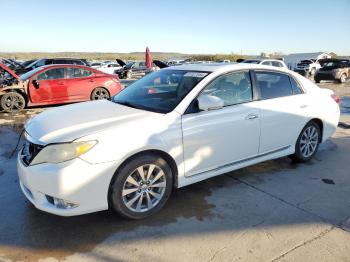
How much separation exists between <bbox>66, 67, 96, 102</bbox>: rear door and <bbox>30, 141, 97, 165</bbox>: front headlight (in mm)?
7992

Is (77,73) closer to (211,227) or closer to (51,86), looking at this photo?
(51,86)

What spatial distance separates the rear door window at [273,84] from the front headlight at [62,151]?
97.9 inches

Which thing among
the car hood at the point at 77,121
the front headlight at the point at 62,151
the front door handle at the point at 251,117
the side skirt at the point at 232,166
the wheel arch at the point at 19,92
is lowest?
the side skirt at the point at 232,166

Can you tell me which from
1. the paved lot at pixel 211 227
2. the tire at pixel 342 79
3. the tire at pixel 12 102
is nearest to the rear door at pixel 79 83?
the tire at pixel 12 102

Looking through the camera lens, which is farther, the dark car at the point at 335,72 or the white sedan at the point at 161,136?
the dark car at the point at 335,72

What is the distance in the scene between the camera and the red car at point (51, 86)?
9.88 metres

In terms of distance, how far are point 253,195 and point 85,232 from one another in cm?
204

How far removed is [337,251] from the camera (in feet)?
9.88

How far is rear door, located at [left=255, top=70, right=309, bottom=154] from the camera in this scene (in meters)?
4.48

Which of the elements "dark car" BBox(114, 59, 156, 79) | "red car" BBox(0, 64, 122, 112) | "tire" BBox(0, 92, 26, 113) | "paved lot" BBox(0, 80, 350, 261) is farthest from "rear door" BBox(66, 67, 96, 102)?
"dark car" BBox(114, 59, 156, 79)

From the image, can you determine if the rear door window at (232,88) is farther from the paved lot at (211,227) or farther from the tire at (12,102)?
the tire at (12,102)

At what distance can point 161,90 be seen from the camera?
4.43 meters

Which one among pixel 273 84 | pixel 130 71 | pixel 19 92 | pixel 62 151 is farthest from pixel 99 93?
pixel 130 71

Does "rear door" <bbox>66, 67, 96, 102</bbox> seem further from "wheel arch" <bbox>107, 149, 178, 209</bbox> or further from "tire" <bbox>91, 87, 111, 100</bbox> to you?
"wheel arch" <bbox>107, 149, 178, 209</bbox>
